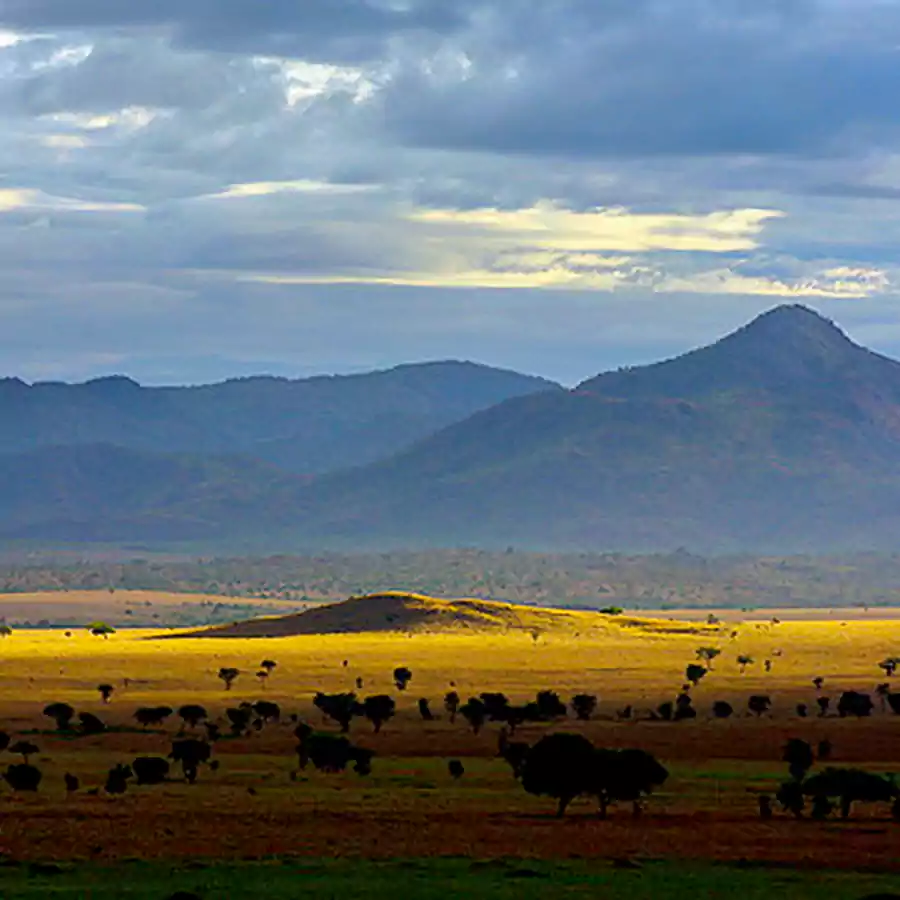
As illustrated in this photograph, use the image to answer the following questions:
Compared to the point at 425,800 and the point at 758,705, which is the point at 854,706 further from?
the point at 425,800

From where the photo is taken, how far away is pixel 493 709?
105 metres

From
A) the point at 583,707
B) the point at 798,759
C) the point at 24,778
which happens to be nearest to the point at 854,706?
the point at 583,707

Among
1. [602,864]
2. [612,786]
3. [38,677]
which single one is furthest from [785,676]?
[602,864]

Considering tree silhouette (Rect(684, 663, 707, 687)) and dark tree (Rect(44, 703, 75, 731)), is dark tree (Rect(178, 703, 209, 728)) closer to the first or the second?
dark tree (Rect(44, 703, 75, 731))

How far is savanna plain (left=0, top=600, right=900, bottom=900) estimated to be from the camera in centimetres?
5219

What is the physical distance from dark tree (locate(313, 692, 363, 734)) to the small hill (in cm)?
7648

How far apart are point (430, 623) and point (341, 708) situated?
279 feet

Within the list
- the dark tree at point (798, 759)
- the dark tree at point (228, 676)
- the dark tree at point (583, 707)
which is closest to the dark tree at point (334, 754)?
the dark tree at point (798, 759)

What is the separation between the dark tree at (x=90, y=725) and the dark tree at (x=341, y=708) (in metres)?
11.8

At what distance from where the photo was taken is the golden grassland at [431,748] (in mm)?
59594

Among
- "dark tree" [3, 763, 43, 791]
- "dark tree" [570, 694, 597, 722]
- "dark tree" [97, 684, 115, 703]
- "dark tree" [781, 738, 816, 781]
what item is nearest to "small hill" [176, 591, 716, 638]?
"dark tree" [97, 684, 115, 703]

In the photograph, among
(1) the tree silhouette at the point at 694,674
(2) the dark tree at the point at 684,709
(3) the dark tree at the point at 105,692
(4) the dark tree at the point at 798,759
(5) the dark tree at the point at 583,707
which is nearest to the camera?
(4) the dark tree at the point at 798,759

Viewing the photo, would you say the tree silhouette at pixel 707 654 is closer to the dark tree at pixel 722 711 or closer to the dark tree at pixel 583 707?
the dark tree at pixel 722 711

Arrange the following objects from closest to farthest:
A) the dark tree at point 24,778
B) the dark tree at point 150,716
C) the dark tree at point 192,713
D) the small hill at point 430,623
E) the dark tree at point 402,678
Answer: the dark tree at point 24,778 < the dark tree at point 192,713 < the dark tree at point 150,716 < the dark tree at point 402,678 < the small hill at point 430,623
